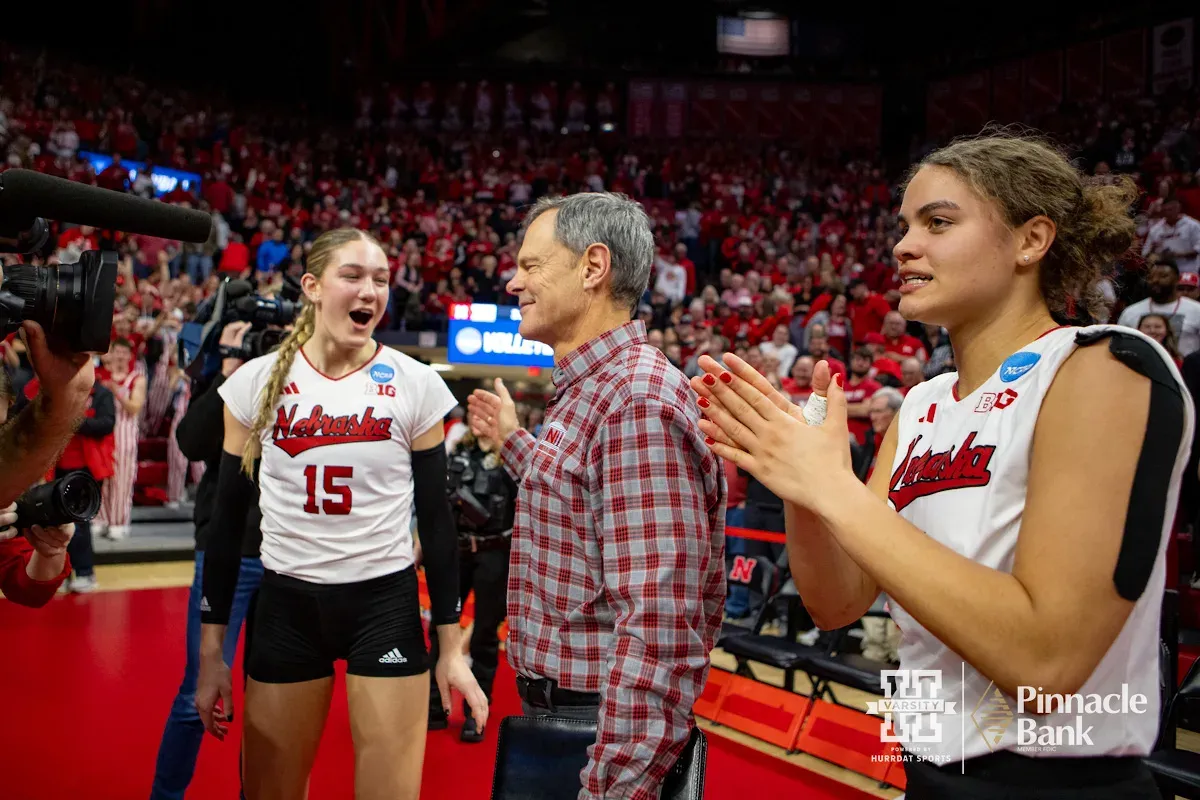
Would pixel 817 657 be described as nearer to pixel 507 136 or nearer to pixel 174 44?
pixel 507 136

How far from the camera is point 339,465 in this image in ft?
9.04

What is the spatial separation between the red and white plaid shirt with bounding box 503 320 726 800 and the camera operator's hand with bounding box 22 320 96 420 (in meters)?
0.84

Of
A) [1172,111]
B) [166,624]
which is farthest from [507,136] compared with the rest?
[166,624]

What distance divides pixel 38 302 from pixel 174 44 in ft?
73.2

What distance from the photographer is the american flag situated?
24766mm

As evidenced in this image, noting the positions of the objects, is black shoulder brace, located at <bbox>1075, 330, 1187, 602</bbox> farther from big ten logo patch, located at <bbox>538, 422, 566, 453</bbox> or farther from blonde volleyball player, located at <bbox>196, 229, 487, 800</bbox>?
blonde volleyball player, located at <bbox>196, 229, 487, 800</bbox>

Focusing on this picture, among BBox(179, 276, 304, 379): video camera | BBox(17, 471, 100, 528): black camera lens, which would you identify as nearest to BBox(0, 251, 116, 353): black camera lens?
BBox(17, 471, 100, 528): black camera lens

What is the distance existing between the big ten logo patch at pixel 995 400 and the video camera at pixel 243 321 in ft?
9.08

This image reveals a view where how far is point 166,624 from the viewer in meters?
6.62

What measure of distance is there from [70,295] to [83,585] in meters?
6.78

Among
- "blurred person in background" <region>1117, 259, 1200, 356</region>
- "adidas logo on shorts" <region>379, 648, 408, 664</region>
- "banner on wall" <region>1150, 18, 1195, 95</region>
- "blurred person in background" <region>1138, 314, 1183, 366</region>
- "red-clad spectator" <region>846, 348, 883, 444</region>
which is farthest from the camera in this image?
"banner on wall" <region>1150, 18, 1195, 95</region>

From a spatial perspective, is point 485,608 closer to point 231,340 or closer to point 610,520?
point 231,340

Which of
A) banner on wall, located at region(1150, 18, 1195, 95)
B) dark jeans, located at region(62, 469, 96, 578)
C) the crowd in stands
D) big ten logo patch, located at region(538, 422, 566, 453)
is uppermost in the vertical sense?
banner on wall, located at region(1150, 18, 1195, 95)

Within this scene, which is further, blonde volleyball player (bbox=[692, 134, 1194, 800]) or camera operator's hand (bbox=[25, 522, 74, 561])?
camera operator's hand (bbox=[25, 522, 74, 561])
